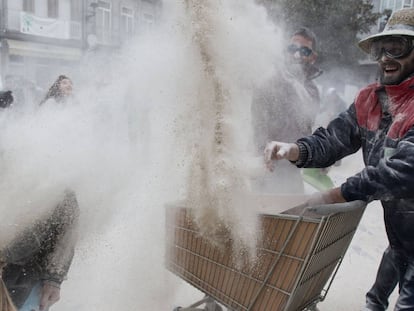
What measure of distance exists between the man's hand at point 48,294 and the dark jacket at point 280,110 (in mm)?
1803

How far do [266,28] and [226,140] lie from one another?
1.30m

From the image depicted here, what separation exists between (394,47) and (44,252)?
6.66ft

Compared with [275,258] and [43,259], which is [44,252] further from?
[275,258]

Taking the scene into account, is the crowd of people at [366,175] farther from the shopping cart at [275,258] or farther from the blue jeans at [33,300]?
the shopping cart at [275,258]

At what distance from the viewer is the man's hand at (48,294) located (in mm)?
2334

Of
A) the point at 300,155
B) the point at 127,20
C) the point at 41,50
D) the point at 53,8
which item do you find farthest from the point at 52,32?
the point at 300,155

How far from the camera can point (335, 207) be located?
6.80ft

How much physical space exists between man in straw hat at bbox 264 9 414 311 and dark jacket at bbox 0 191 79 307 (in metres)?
1.06

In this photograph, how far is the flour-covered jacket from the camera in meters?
2.09

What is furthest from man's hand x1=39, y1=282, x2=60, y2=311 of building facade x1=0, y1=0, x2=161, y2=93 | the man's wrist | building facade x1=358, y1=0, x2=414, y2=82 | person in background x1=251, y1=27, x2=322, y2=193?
building facade x1=358, y1=0, x2=414, y2=82

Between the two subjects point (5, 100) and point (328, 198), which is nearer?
point (328, 198)

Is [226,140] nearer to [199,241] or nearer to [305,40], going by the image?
[199,241]

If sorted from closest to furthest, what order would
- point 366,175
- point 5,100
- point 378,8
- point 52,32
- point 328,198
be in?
point 366,175 → point 328,198 → point 5,100 → point 52,32 → point 378,8

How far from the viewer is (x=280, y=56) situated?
3.75 m
